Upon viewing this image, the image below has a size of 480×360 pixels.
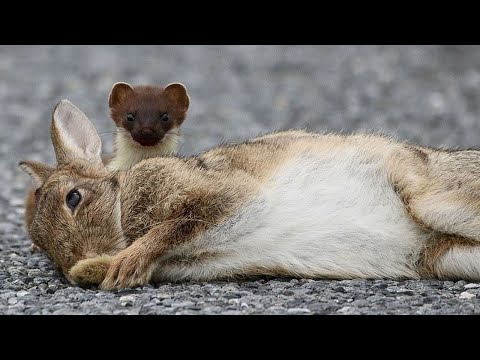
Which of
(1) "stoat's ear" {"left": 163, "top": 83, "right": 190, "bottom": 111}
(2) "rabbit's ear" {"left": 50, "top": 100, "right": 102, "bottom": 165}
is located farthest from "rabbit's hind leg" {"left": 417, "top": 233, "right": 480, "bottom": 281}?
(1) "stoat's ear" {"left": 163, "top": 83, "right": 190, "bottom": 111}

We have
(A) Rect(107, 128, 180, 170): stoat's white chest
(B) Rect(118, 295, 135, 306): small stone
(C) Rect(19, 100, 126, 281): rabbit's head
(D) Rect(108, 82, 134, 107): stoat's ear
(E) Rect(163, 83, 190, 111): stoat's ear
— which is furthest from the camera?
(E) Rect(163, 83, 190, 111): stoat's ear

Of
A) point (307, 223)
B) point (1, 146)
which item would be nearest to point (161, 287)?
point (307, 223)

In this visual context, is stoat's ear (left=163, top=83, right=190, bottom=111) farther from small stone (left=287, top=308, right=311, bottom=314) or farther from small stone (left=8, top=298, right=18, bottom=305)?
small stone (left=287, top=308, right=311, bottom=314)

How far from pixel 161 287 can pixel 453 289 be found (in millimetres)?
2384

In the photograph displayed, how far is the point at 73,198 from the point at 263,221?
5.24 ft

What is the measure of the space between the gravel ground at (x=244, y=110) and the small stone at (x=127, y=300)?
0.05ft

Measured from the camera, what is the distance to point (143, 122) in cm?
1035

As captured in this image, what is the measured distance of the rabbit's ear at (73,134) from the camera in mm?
8898

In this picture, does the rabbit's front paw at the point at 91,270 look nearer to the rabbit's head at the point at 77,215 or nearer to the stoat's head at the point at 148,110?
the rabbit's head at the point at 77,215

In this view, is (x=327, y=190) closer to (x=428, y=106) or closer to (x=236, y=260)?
(x=236, y=260)

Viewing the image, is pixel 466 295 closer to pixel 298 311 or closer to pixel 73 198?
pixel 298 311

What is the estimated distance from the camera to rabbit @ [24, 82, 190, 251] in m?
10.3

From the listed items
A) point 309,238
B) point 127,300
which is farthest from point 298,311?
point 127,300

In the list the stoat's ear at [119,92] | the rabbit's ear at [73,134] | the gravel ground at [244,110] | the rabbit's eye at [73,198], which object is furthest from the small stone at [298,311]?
the stoat's ear at [119,92]
